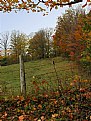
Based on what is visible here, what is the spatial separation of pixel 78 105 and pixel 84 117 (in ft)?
2.81

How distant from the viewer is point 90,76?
9.27 metres

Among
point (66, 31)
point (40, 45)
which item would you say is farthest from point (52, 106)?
point (40, 45)

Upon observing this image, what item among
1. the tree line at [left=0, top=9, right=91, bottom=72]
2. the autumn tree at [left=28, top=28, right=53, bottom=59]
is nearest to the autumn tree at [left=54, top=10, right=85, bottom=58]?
the tree line at [left=0, top=9, right=91, bottom=72]

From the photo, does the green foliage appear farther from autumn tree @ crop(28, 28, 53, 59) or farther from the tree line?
autumn tree @ crop(28, 28, 53, 59)

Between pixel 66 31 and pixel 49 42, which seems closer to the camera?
pixel 66 31

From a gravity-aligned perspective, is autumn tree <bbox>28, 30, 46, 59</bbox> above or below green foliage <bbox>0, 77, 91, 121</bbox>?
above

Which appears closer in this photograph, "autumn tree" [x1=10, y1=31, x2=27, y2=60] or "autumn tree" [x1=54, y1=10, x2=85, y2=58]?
"autumn tree" [x1=54, y1=10, x2=85, y2=58]

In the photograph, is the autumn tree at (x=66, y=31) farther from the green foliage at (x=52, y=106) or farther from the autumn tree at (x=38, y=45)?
the green foliage at (x=52, y=106)

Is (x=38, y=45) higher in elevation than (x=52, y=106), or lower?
higher

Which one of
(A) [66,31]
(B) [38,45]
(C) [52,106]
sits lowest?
Result: (C) [52,106]

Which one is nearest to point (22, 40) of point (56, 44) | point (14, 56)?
point (14, 56)

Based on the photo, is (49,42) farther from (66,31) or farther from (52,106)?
(52,106)

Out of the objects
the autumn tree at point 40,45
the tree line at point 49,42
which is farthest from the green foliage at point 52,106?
the autumn tree at point 40,45

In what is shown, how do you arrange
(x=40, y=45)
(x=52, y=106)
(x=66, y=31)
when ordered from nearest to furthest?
(x=52, y=106) < (x=66, y=31) < (x=40, y=45)
